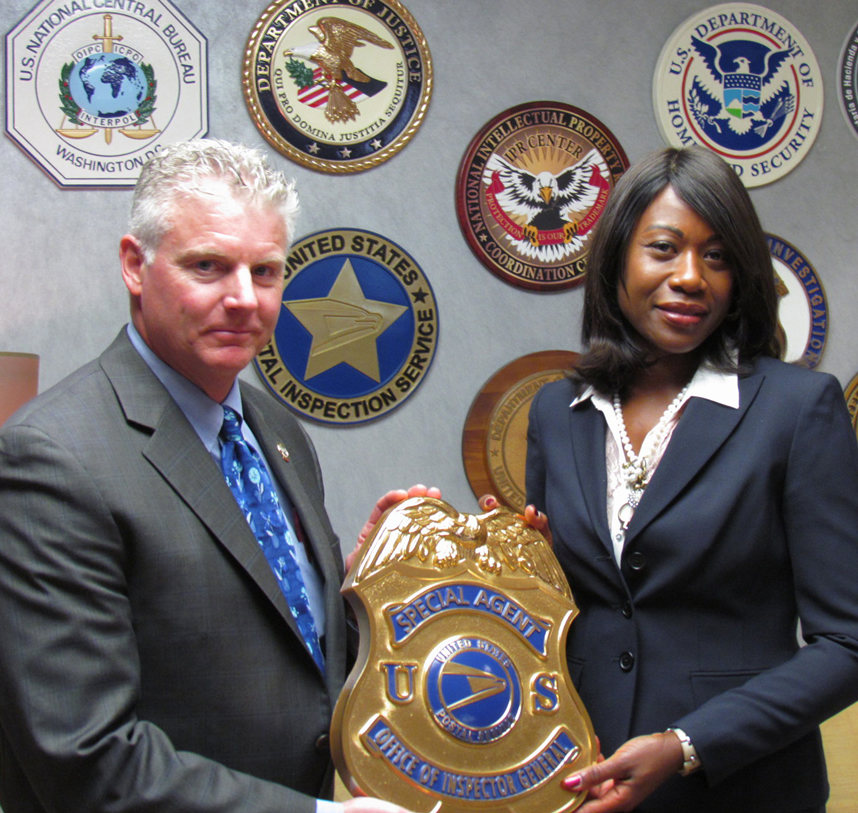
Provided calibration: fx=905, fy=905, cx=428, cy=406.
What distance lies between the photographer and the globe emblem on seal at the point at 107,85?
2.49 m

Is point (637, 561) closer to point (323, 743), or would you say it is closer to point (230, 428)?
point (323, 743)

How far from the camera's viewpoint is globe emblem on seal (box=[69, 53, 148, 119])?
2486 millimetres

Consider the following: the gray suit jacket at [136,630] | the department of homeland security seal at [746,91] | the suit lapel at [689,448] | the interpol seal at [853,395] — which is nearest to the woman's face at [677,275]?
the suit lapel at [689,448]

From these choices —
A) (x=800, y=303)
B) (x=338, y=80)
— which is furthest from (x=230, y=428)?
(x=800, y=303)

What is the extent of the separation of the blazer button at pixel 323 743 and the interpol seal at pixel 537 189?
1.74 meters

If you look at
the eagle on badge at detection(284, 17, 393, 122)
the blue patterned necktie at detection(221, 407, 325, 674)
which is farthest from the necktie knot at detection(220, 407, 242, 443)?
the eagle on badge at detection(284, 17, 393, 122)

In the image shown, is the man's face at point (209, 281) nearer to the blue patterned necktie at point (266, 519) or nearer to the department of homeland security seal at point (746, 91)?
the blue patterned necktie at point (266, 519)

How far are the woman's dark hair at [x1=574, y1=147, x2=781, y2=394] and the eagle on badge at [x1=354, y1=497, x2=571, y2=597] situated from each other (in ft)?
1.07

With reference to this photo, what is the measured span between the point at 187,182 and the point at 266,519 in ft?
1.53

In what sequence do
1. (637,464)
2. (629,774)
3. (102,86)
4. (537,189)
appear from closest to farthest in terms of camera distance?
1. (629,774)
2. (637,464)
3. (102,86)
4. (537,189)

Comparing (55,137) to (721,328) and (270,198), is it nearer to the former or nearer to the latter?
(270,198)

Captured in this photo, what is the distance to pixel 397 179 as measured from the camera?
8.66 feet

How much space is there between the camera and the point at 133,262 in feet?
3.96

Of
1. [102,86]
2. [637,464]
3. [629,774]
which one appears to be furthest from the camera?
[102,86]
